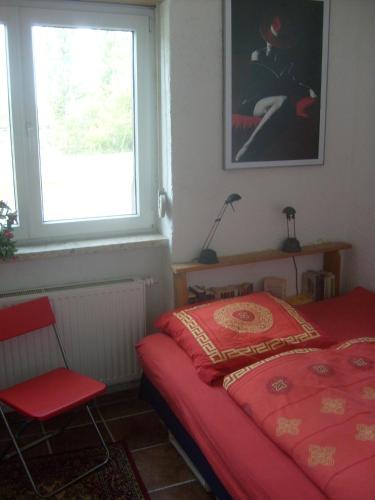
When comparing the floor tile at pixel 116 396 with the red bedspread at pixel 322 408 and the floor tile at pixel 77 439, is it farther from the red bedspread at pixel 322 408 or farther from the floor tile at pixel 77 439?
the red bedspread at pixel 322 408

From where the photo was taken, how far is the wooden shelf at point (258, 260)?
3.08 m

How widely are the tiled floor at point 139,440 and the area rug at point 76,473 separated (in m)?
0.06

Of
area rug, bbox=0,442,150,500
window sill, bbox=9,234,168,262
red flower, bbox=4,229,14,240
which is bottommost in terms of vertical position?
area rug, bbox=0,442,150,500

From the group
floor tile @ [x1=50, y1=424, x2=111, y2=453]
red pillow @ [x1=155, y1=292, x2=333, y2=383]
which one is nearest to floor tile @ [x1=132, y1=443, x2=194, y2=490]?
floor tile @ [x1=50, y1=424, x2=111, y2=453]

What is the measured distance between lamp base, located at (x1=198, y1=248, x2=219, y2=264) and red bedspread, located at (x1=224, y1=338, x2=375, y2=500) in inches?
32.8

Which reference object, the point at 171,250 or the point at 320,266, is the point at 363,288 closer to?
the point at 320,266

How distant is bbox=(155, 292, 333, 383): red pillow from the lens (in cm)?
250

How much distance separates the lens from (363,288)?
3471 mm

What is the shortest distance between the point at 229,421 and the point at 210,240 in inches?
51.5

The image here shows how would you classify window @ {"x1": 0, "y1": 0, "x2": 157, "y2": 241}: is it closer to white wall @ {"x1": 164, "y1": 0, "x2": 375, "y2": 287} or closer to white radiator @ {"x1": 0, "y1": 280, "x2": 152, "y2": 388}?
white wall @ {"x1": 164, "y1": 0, "x2": 375, "y2": 287}

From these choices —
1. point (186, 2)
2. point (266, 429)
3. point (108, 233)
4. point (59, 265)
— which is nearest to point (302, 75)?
point (186, 2)

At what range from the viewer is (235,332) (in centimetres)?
264

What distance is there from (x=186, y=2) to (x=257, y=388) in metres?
2.05

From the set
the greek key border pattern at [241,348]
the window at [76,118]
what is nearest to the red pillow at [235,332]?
the greek key border pattern at [241,348]
